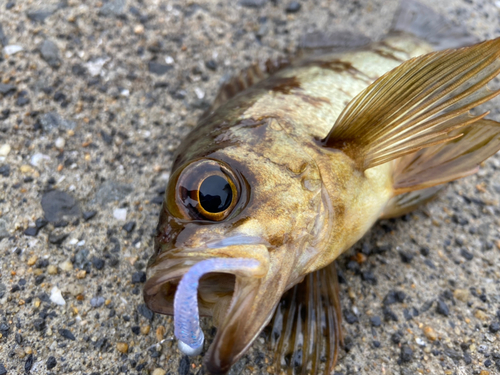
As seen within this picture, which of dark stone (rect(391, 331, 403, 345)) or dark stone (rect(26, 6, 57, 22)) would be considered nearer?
dark stone (rect(391, 331, 403, 345))

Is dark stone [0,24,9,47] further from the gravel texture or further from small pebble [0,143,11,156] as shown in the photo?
small pebble [0,143,11,156]

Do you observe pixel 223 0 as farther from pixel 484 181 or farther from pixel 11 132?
pixel 484 181

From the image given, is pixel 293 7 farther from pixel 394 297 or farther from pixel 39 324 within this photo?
pixel 39 324

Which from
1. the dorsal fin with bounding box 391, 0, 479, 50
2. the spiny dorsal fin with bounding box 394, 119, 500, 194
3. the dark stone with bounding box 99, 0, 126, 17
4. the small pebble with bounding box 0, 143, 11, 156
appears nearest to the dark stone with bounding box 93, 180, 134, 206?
the small pebble with bounding box 0, 143, 11, 156

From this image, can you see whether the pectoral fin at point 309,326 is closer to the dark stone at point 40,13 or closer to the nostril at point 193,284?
the nostril at point 193,284

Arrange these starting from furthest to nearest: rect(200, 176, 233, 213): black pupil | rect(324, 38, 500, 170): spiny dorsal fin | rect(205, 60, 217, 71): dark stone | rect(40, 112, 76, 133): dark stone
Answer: rect(205, 60, 217, 71): dark stone → rect(40, 112, 76, 133): dark stone → rect(324, 38, 500, 170): spiny dorsal fin → rect(200, 176, 233, 213): black pupil

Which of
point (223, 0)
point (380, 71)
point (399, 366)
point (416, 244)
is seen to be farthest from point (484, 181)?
point (223, 0)
